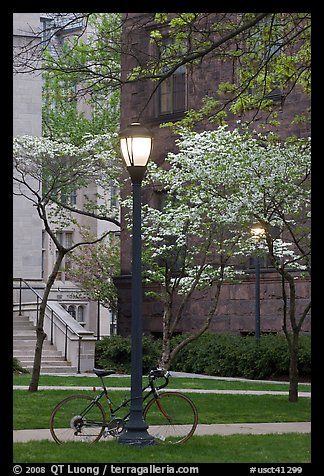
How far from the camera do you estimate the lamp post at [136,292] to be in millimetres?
12492

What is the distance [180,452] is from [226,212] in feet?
41.0

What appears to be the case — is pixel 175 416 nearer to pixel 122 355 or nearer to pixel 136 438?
pixel 136 438

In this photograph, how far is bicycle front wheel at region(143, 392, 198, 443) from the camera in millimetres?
A: 12734

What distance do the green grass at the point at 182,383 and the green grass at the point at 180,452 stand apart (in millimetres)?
9091

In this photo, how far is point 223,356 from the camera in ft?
91.4

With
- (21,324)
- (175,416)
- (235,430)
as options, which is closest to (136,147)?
(175,416)

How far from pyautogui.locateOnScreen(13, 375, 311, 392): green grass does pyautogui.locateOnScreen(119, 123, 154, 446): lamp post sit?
380 inches

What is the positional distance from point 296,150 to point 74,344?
33.3ft

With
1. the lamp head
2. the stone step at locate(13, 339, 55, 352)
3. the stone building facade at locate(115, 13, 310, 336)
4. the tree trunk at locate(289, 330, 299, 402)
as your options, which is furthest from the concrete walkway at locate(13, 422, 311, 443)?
the stone step at locate(13, 339, 55, 352)

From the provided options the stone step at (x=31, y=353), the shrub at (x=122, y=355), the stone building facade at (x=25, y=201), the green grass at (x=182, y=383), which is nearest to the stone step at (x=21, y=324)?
the stone step at (x=31, y=353)

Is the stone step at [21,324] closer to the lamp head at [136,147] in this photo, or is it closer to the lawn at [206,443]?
the lawn at [206,443]
